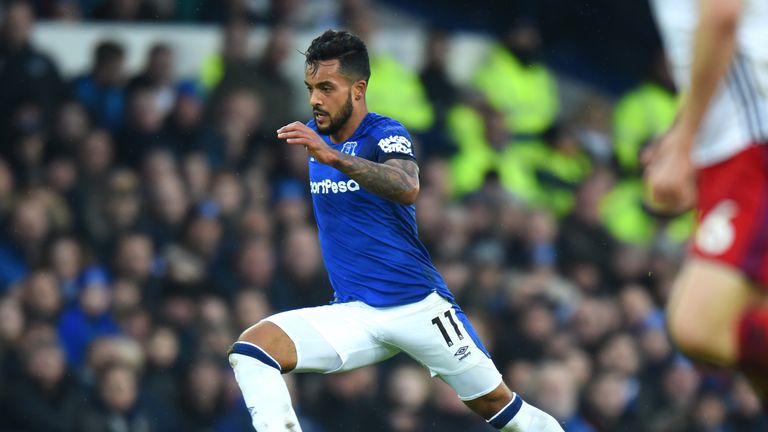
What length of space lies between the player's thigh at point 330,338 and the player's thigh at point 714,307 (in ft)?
7.68

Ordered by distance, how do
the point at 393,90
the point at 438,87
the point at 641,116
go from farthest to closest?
the point at 641,116, the point at 438,87, the point at 393,90

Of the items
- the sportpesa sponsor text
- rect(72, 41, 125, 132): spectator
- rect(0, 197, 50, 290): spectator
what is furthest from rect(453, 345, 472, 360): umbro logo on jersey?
rect(72, 41, 125, 132): spectator

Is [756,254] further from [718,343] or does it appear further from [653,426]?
[653,426]

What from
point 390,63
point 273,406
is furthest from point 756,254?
point 390,63

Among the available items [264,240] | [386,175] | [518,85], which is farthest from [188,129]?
[386,175]

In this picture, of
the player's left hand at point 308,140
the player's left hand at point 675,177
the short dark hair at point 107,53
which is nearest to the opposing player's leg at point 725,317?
the player's left hand at point 675,177

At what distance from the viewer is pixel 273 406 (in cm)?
509

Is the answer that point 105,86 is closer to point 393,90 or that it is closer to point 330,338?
point 393,90

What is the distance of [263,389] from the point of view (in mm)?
5121

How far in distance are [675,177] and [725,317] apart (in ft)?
1.33

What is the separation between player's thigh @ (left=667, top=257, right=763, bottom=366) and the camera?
Answer: 10.9 feet

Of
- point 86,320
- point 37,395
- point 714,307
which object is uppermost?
point 714,307

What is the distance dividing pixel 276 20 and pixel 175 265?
2755mm

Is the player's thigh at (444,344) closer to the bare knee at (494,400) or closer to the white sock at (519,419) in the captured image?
the bare knee at (494,400)
